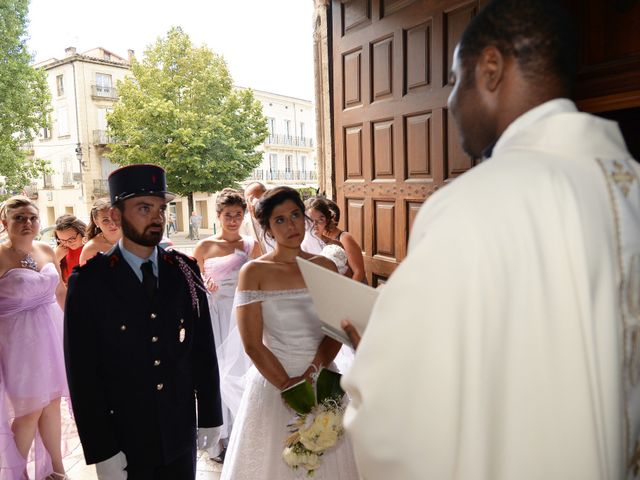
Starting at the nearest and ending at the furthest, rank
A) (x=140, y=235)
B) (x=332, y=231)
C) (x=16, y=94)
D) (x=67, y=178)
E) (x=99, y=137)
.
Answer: (x=140, y=235) → (x=332, y=231) → (x=16, y=94) → (x=99, y=137) → (x=67, y=178)

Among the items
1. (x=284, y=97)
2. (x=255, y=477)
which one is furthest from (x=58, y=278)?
(x=284, y=97)

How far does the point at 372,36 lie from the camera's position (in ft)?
11.7

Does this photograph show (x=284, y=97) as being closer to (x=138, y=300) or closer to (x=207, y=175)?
(x=207, y=175)

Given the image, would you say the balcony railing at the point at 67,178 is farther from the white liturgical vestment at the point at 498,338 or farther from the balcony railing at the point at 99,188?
the white liturgical vestment at the point at 498,338

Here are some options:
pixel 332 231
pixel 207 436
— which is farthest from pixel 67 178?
pixel 207 436

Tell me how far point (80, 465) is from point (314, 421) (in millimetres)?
2453

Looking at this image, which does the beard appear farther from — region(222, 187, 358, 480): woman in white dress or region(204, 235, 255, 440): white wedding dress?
region(204, 235, 255, 440): white wedding dress

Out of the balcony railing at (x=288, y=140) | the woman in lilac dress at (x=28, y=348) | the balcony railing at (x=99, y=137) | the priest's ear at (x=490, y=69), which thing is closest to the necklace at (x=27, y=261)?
the woman in lilac dress at (x=28, y=348)

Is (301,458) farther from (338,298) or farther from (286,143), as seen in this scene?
(286,143)

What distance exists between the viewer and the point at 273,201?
2.60 meters

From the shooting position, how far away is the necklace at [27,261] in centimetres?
329

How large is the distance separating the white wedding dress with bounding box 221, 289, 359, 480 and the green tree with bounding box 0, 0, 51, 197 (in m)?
12.2

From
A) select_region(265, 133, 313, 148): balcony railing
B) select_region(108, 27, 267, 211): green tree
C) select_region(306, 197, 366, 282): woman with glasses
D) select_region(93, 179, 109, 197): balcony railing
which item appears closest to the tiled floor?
select_region(306, 197, 366, 282): woman with glasses

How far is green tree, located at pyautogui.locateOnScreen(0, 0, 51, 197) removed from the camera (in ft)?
38.4
